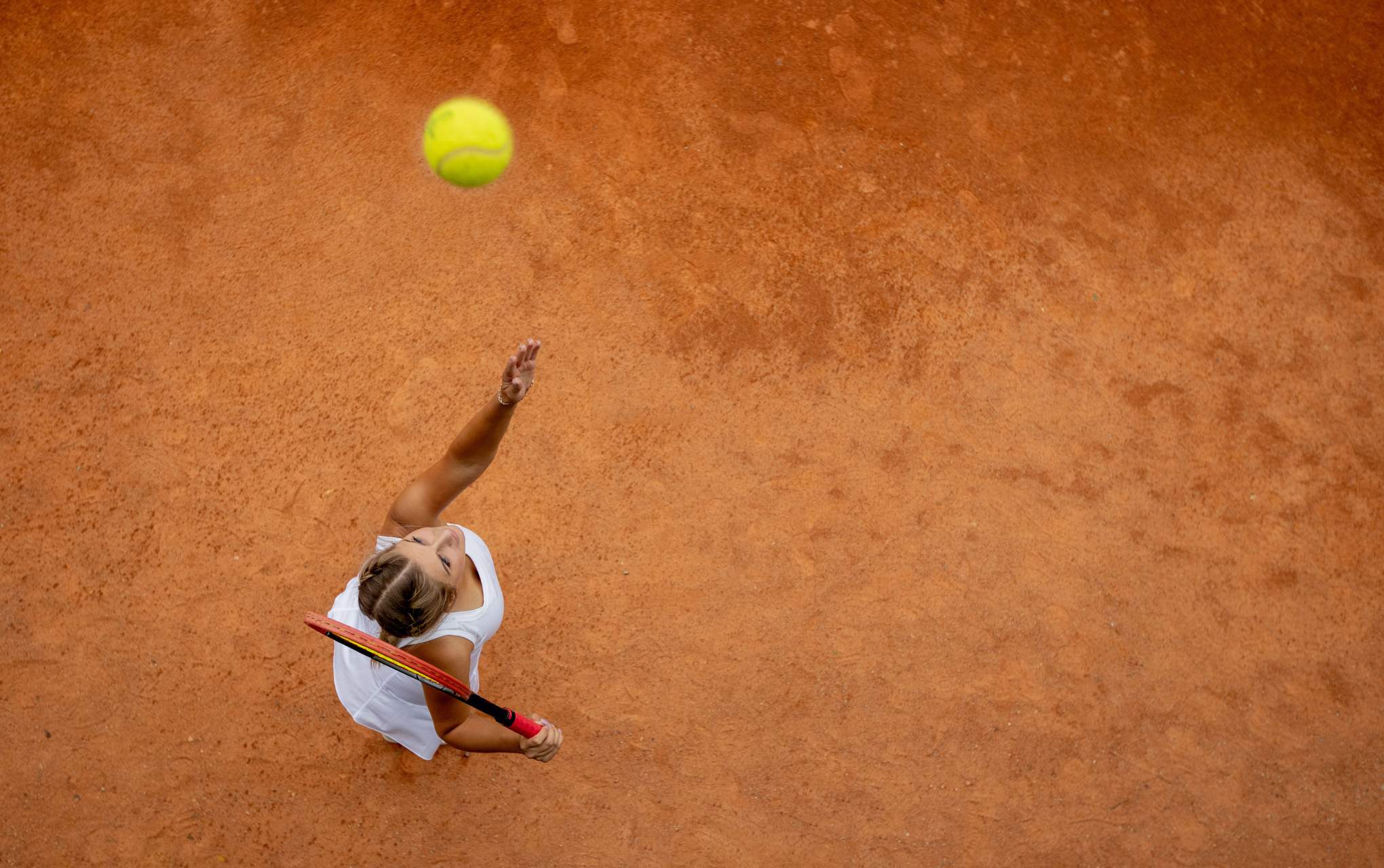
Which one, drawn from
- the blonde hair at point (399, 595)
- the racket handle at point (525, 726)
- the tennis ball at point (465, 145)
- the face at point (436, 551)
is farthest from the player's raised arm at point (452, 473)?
the tennis ball at point (465, 145)

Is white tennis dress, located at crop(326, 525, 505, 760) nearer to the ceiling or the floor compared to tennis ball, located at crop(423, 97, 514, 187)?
nearer to the floor

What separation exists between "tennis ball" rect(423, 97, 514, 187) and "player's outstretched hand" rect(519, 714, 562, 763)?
1920 mm

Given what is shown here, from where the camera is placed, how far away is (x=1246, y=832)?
3.72 metres

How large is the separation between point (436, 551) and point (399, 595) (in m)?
0.17

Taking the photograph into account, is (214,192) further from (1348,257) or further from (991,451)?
(1348,257)

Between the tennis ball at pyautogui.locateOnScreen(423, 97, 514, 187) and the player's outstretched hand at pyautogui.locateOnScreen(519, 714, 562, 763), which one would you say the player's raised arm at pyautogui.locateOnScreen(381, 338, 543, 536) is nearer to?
the player's outstretched hand at pyautogui.locateOnScreen(519, 714, 562, 763)

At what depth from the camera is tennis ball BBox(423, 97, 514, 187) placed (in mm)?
3227

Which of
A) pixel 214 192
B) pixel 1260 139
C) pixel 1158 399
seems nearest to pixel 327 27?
pixel 214 192

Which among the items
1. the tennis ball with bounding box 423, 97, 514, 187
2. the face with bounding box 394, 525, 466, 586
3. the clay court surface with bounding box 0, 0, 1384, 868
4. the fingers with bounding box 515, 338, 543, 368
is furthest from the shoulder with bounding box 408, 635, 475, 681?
the tennis ball with bounding box 423, 97, 514, 187

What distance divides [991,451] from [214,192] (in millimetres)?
3860

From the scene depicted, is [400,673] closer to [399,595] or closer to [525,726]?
[525,726]

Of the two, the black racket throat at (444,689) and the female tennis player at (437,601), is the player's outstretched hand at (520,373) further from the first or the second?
the black racket throat at (444,689)

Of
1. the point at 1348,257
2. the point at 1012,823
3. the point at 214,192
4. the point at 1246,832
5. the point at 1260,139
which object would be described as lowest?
the point at 1012,823

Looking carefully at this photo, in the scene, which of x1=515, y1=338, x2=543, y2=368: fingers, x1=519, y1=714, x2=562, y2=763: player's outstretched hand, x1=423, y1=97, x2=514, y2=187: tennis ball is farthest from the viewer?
x1=423, y1=97, x2=514, y2=187: tennis ball
